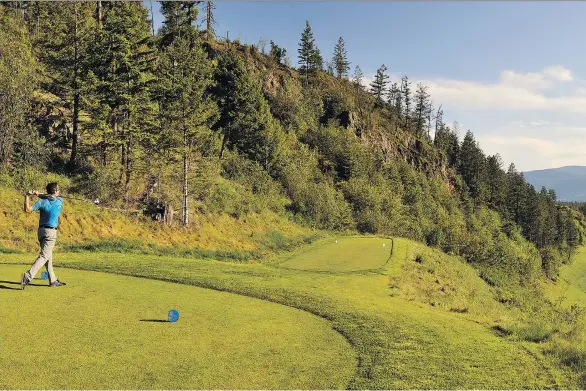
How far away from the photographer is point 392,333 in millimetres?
9805

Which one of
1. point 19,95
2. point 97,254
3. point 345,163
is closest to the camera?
point 97,254

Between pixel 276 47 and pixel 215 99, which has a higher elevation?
pixel 276 47

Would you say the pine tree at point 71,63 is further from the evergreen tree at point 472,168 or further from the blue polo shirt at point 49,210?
the evergreen tree at point 472,168

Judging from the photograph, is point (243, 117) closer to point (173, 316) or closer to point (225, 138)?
point (225, 138)

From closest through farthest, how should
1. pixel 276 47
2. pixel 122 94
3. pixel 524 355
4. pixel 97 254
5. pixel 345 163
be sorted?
pixel 524 355
pixel 97 254
pixel 122 94
pixel 345 163
pixel 276 47

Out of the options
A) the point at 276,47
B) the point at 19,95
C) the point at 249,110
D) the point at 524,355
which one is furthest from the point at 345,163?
the point at 524,355

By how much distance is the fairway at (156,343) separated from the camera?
664cm

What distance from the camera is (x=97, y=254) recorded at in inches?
791

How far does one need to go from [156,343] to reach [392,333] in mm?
5312

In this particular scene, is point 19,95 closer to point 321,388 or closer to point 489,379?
point 321,388

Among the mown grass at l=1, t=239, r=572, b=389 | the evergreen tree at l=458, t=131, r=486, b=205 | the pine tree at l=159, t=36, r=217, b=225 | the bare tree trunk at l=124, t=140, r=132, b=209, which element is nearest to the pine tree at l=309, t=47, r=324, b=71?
the evergreen tree at l=458, t=131, r=486, b=205

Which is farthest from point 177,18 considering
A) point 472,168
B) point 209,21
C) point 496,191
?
point 496,191

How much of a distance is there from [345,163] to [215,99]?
26.6 meters

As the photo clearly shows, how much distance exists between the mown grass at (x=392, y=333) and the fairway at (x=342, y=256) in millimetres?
6169
